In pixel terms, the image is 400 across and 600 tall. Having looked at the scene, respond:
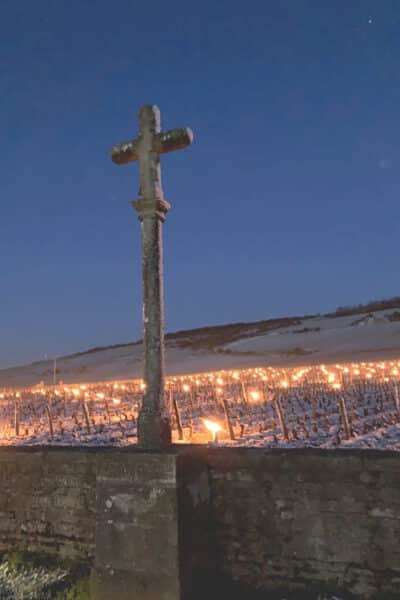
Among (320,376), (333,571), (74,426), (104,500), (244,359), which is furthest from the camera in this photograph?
(244,359)

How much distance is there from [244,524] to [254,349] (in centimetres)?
5614

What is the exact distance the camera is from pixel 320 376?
34656mm

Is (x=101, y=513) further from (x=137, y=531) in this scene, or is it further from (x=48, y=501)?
(x=48, y=501)

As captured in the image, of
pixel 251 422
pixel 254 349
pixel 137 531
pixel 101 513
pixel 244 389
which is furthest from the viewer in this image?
pixel 254 349

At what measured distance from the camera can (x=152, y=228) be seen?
5391 mm

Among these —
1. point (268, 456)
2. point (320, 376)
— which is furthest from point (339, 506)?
point (320, 376)

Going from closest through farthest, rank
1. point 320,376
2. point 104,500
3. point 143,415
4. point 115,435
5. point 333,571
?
point 333,571 < point 104,500 < point 143,415 < point 115,435 < point 320,376

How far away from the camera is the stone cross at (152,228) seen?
5.10 metres

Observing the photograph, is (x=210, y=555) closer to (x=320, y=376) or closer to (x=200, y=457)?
(x=200, y=457)

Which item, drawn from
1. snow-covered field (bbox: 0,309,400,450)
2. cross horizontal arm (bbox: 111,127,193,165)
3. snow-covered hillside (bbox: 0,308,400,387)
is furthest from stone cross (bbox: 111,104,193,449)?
snow-covered hillside (bbox: 0,308,400,387)

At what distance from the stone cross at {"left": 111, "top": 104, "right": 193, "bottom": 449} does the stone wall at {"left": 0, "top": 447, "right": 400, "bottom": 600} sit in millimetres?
622

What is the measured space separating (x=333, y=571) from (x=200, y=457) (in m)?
1.49

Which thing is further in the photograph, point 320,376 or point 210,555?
point 320,376

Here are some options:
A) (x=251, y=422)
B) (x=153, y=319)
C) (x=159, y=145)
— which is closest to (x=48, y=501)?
(x=153, y=319)
